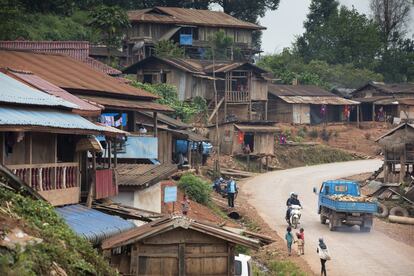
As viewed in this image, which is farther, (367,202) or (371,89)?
(371,89)

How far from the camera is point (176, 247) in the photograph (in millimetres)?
17797

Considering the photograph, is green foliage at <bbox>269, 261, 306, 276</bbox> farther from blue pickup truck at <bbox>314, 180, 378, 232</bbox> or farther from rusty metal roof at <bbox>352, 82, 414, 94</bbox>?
rusty metal roof at <bbox>352, 82, 414, 94</bbox>

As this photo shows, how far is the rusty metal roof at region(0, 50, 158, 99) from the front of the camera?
28250 millimetres

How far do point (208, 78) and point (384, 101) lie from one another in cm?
1964

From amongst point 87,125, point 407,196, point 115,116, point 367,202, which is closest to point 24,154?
point 87,125

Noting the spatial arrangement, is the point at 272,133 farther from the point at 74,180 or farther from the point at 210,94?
the point at 74,180

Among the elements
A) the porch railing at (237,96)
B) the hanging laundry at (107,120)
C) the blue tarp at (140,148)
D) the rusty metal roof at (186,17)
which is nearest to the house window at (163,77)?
the porch railing at (237,96)

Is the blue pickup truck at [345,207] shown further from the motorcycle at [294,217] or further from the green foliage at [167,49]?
the green foliage at [167,49]

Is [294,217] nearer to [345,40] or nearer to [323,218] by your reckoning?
[323,218]

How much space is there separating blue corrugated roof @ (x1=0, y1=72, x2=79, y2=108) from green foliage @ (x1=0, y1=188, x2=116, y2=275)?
3.58m

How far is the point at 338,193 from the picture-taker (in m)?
36.8

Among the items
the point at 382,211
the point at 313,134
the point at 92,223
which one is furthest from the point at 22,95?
the point at 313,134

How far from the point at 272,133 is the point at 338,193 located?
75.9ft

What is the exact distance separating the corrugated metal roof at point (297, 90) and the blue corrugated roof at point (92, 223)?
166ft
